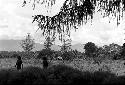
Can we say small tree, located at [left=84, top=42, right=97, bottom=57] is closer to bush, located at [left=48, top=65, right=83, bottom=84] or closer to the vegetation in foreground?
bush, located at [left=48, top=65, right=83, bottom=84]

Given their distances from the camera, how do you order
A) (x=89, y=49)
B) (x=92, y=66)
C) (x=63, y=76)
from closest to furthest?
(x=63, y=76) < (x=92, y=66) < (x=89, y=49)

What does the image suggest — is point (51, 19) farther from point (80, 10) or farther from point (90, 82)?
point (90, 82)

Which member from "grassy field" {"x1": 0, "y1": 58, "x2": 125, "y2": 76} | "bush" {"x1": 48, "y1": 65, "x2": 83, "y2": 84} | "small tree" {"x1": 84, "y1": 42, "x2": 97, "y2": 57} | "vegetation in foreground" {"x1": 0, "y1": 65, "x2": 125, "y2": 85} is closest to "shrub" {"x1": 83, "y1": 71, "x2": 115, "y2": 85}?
"vegetation in foreground" {"x1": 0, "y1": 65, "x2": 125, "y2": 85}

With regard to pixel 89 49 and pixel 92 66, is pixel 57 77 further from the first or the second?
pixel 89 49

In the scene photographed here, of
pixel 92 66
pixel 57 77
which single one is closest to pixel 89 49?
pixel 92 66

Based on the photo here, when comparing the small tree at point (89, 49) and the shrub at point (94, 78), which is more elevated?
the small tree at point (89, 49)

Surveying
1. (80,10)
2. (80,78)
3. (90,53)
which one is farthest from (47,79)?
(90,53)

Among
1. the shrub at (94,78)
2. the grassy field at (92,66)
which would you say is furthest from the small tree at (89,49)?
the shrub at (94,78)

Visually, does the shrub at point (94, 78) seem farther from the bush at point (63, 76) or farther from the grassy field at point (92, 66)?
the grassy field at point (92, 66)

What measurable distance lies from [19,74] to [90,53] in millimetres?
66948

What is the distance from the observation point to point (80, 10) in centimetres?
1050

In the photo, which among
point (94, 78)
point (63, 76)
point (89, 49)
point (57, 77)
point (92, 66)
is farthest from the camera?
point (89, 49)

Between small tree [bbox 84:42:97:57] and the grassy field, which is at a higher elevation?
small tree [bbox 84:42:97:57]

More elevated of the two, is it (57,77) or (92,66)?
(57,77)
